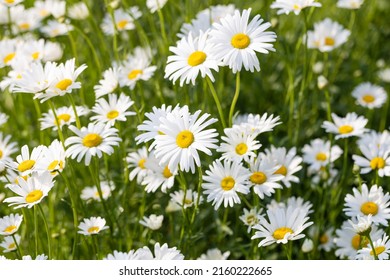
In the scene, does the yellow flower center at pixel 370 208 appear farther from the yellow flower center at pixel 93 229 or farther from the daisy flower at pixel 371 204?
the yellow flower center at pixel 93 229

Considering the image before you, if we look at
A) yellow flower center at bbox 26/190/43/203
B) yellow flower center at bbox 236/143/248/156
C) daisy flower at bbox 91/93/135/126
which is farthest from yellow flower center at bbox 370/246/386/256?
yellow flower center at bbox 26/190/43/203

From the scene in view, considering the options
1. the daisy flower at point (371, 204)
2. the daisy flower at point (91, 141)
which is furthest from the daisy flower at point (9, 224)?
the daisy flower at point (371, 204)

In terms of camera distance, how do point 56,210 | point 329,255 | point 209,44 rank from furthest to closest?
point 56,210, point 329,255, point 209,44

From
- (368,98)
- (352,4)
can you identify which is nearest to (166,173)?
(368,98)

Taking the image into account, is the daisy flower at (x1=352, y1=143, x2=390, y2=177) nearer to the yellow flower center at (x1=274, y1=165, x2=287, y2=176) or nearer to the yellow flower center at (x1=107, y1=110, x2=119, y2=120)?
the yellow flower center at (x1=274, y1=165, x2=287, y2=176)

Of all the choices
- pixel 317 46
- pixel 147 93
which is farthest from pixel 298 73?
pixel 147 93
